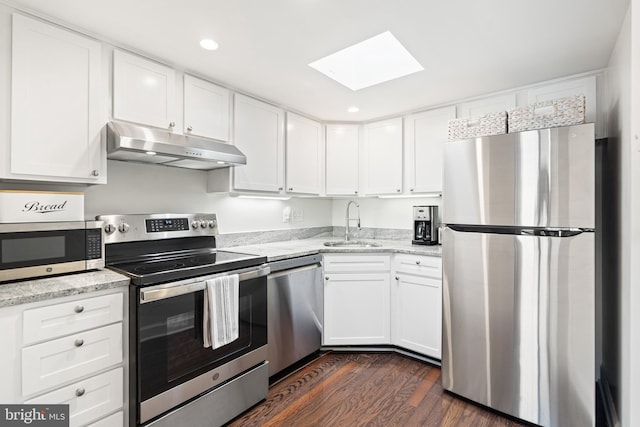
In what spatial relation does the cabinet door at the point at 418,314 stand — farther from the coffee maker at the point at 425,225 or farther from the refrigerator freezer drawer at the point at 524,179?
the refrigerator freezer drawer at the point at 524,179

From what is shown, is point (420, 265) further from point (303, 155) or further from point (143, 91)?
point (143, 91)

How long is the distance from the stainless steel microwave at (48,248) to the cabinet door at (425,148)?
8.14 feet

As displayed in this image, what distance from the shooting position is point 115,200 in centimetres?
209

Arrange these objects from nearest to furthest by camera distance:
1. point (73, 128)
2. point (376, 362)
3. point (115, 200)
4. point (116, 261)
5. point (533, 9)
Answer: point (533, 9), point (73, 128), point (116, 261), point (115, 200), point (376, 362)

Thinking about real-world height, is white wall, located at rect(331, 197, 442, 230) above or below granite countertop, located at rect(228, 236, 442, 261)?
above

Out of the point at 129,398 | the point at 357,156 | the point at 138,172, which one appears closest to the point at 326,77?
the point at 357,156

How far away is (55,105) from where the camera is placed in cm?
165

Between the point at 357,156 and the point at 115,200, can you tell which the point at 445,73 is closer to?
the point at 357,156

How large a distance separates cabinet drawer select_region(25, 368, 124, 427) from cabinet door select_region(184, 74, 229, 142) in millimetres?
1511

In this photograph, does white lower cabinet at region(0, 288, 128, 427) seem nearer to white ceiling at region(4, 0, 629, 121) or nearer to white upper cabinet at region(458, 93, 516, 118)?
white ceiling at region(4, 0, 629, 121)

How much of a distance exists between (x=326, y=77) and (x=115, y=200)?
168 centimetres

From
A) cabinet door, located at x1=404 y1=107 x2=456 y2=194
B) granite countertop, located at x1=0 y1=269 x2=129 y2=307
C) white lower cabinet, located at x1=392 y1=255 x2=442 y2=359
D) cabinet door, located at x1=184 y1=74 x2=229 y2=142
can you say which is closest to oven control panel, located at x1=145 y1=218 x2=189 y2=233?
granite countertop, located at x1=0 y1=269 x2=129 y2=307

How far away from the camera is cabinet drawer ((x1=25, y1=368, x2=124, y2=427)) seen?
138 centimetres

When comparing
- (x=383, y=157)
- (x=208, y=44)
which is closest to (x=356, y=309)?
(x=383, y=157)
